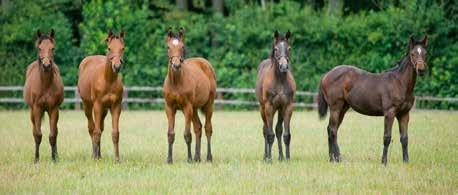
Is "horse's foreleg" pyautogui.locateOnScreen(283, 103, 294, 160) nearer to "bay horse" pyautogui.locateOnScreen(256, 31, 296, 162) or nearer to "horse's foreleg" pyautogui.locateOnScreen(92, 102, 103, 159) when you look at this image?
"bay horse" pyautogui.locateOnScreen(256, 31, 296, 162)

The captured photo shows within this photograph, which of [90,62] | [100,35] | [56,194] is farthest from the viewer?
[100,35]

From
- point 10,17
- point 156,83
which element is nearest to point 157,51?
point 156,83

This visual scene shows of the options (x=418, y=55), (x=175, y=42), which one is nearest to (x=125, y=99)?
(x=175, y=42)

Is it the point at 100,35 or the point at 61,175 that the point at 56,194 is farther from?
the point at 100,35

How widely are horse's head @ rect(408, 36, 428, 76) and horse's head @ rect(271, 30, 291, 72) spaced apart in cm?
201

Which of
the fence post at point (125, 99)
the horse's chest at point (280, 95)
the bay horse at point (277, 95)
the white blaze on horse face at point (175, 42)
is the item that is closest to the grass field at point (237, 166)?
the bay horse at point (277, 95)

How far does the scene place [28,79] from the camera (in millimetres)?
15000

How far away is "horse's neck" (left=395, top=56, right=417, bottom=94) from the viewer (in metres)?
13.9

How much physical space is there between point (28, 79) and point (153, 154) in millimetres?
2700

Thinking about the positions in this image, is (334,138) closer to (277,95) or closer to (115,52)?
(277,95)

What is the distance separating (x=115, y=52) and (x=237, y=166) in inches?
108

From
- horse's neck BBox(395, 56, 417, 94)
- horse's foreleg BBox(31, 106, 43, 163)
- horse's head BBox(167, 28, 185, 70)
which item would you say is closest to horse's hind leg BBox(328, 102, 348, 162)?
horse's neck BBox(395, 56, 417, 94)

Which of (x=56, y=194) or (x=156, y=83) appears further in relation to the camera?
(x=156, y=83)

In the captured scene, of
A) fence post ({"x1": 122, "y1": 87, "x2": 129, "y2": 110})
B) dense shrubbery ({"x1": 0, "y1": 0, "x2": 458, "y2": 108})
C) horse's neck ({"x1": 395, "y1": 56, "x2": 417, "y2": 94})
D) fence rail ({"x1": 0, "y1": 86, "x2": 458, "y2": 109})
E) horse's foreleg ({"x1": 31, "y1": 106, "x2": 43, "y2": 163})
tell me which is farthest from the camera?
fence post ({"x1": 122, "y1": 87, "x2": 129, "y2": 110})
